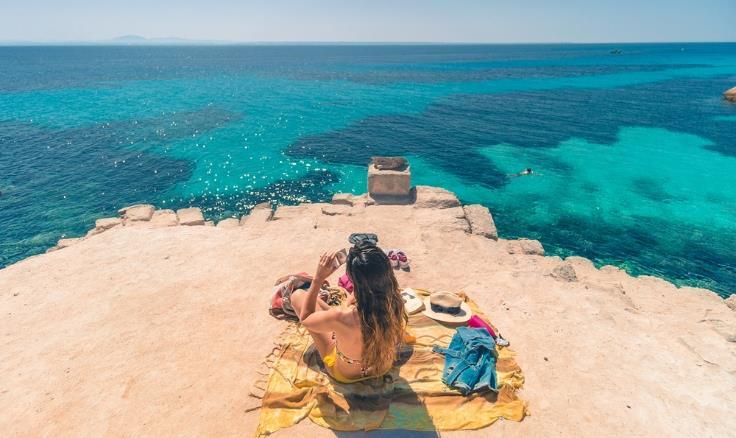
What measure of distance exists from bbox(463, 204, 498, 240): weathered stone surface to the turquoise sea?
2.88 m

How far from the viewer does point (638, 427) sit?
21.3ft

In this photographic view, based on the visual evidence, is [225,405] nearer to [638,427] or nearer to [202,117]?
[638,427]

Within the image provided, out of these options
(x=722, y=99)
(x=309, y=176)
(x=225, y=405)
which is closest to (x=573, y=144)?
(x=309, y=176)

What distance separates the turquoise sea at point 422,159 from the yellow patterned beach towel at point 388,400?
11.4m

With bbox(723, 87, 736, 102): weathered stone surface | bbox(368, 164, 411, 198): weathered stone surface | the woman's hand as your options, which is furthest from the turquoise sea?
the woman's hand

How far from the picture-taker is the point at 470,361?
7156 mm

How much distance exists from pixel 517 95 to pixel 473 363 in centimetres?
5291

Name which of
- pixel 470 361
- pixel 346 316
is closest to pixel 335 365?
pixel 346 316

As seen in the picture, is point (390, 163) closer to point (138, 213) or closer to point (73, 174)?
point (138, 213)

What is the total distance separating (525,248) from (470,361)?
811 cm

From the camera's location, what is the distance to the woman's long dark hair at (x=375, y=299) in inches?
212

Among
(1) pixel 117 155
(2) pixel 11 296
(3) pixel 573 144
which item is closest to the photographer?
(2) pixel 11 296

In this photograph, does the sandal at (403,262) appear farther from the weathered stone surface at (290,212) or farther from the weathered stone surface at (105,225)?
the weathered stone surface at (105,225)

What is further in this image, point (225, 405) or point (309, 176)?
point (309, 176)
